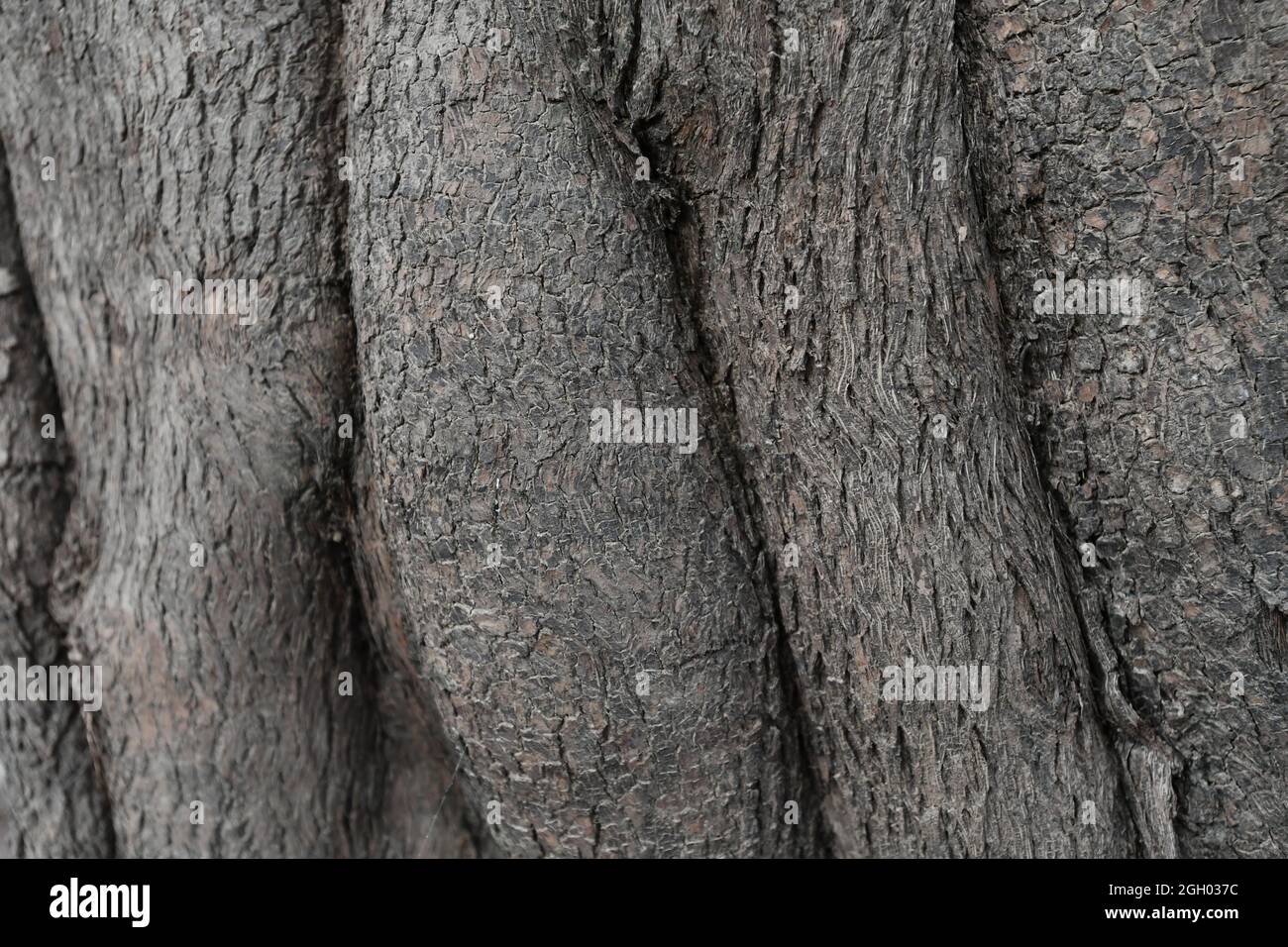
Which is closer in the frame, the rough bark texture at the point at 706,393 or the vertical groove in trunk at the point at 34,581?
the rough bark texture at the point at 706,393

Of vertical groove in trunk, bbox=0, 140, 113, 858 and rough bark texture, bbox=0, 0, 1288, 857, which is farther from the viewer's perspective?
vertical groove in trunk, bbox=0, 140, 113, 858

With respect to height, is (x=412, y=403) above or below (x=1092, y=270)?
below

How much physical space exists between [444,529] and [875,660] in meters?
0.86

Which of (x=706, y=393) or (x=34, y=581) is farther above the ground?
(x=706, y=393)

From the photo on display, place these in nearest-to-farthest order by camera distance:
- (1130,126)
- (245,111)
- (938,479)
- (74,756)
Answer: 1. (1130,126)
2. (938,479)
3. (245,111)
4. (74,756)

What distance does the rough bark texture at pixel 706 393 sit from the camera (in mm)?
1735

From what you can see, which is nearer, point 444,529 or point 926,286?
point 926,286

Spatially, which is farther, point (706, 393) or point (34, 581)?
point (34, 581)

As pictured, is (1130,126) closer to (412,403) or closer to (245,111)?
(412,403)

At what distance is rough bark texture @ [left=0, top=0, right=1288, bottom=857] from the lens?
174 centimetres

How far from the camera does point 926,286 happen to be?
177cm

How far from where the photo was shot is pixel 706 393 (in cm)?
190
